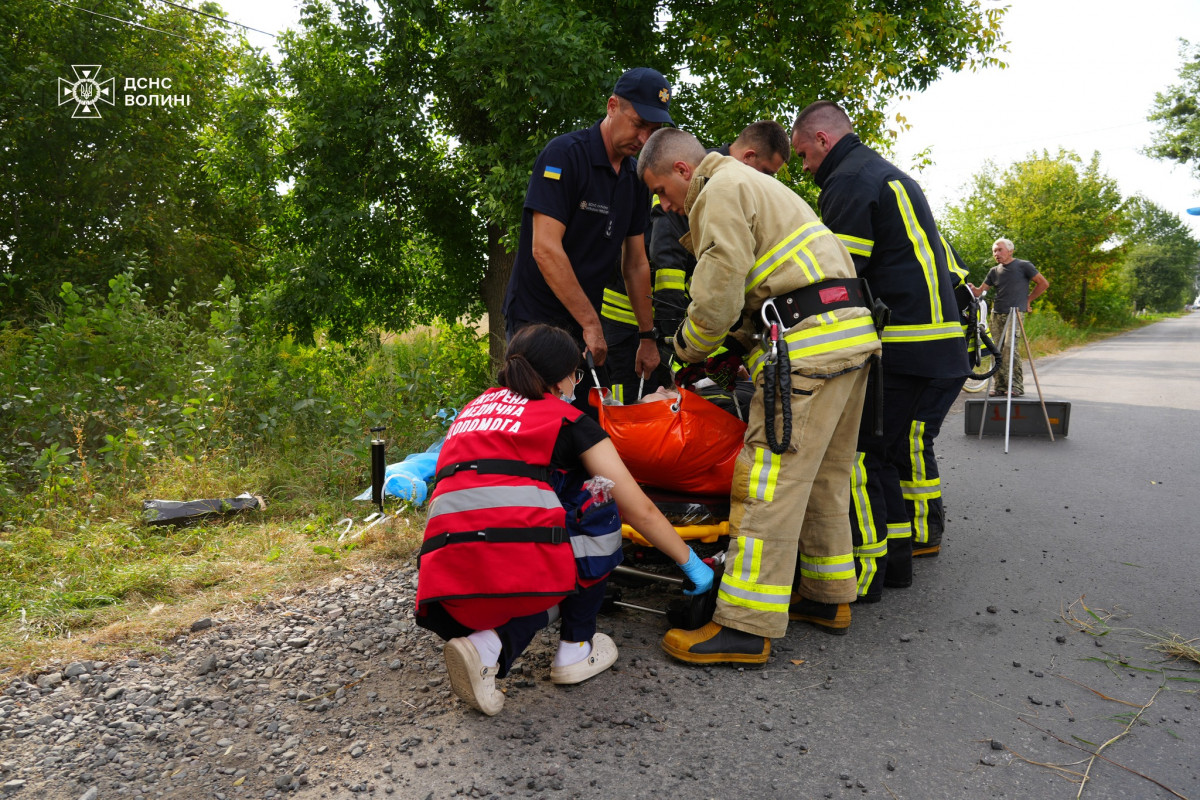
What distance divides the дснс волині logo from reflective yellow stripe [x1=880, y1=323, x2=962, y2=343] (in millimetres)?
15828

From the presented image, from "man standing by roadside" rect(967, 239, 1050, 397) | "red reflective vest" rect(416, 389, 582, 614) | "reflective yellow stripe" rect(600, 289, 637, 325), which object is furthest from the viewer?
"man standing by roadside" rect(967, 239, 1050, 397)

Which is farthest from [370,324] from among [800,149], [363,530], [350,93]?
[800,149]

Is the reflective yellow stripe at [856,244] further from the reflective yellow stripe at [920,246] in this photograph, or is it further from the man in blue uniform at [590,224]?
the man in blue uniform at [590,224]

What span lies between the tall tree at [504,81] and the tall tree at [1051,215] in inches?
855

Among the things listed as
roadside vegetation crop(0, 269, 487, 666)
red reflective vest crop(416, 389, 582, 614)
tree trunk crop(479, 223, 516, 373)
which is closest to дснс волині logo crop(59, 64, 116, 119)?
roadside vegetation crop(0, 269, 487, 666)

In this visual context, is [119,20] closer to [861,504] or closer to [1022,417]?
[1022,417]

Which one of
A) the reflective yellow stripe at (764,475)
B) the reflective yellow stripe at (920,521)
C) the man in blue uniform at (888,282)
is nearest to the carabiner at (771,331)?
the reflective yellow stripe at (764,475)

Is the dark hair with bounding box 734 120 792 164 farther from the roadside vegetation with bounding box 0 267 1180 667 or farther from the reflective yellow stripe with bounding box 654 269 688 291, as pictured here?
the roadside vegetation with bounding box 0 267 1180 667

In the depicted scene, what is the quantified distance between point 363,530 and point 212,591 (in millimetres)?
952

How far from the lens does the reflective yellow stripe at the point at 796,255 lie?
10.1 feet

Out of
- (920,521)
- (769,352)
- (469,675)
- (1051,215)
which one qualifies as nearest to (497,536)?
(469,675)

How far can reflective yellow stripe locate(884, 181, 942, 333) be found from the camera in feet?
12.1

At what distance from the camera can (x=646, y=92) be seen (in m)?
3.59

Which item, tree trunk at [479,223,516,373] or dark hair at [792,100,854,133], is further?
tree trunk at [479,223,516,373]
